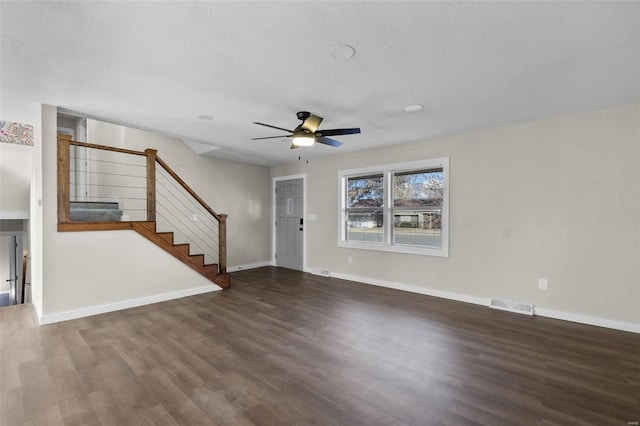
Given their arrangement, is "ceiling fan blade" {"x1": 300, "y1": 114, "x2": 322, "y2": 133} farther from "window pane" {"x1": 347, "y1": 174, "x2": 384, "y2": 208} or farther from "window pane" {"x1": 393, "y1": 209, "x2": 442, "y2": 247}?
"window pane" {"x1": 393, "y1": 209, "x2": 442, "y2": 247}

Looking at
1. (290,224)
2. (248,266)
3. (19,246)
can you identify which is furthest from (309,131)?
(19,246)

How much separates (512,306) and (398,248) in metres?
1.81

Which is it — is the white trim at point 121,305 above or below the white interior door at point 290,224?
below

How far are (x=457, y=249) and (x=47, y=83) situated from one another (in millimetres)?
5366

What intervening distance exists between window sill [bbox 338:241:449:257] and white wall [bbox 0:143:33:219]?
6.12 metres

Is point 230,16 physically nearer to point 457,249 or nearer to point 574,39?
point 574,39

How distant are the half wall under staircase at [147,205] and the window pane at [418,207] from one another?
3.18 m

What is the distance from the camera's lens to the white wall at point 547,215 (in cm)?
327

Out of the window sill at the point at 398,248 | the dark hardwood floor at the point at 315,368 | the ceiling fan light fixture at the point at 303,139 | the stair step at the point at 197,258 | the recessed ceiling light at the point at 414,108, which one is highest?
the recessed ceiling light at the point at 414,108

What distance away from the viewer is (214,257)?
6273 mm

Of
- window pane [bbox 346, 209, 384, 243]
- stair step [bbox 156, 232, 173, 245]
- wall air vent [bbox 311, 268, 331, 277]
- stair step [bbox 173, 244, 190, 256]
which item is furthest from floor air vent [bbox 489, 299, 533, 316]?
stair step [bbox 156, 232, 173, 245]

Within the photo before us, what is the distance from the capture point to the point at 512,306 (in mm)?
3916

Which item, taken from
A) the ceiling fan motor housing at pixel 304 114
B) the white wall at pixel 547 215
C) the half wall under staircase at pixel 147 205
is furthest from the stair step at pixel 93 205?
the white wall at pixel 547 215

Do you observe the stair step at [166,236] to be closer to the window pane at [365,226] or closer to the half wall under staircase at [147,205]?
the half wall under staircase at [147,205]
